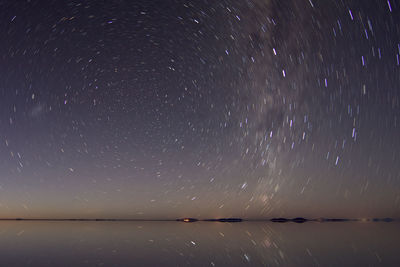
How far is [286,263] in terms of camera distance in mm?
7613

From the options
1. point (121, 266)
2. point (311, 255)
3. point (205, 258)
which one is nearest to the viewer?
point (121, 266)

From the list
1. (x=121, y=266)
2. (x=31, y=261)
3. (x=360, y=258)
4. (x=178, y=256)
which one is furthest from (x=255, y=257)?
(x=31, y=261)

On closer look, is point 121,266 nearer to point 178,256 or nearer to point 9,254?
point 178,256

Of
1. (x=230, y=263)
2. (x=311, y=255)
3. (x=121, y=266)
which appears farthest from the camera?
(x=311, y=255)

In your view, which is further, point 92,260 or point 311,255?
point 311,255

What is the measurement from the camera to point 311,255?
29.6 feet

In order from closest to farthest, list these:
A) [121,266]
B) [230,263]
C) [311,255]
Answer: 1. [121,266]
2. [230,263]
3. [311,255]

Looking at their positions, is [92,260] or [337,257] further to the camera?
[337,257]

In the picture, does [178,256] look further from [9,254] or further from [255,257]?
[9,254]

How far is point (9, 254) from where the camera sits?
8742 mm

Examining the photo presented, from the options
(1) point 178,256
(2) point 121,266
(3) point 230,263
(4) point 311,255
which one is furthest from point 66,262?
(4) point 311,255

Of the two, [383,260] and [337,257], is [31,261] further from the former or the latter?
[383,260]

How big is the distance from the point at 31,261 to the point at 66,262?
81cm

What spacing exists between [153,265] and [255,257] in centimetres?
278
